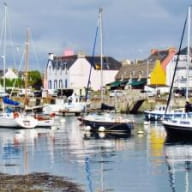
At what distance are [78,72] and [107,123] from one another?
73.4m

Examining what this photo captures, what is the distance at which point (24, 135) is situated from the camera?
62.4 metres

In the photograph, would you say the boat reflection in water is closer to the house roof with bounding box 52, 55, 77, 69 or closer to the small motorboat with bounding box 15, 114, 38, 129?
the small motorboat with bounding box 15, 114, 38, 129

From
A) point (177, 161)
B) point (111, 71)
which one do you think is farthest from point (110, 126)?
point (111, 71)

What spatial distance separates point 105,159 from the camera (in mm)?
41094

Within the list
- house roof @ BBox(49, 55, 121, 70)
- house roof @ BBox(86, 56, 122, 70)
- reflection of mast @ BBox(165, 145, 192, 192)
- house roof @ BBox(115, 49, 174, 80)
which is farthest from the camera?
house roof @ BBox(86, 56, 122, 70)

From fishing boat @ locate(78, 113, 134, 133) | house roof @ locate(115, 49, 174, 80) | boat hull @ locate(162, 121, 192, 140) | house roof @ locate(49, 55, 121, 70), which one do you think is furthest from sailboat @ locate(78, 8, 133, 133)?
house roof @ locate(49, 55, 121, 70)

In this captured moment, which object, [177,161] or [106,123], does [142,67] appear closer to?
[106,123]

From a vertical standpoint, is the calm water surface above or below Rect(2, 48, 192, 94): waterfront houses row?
below

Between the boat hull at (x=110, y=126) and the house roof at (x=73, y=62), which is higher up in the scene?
the house roof at (x=73, y=62)

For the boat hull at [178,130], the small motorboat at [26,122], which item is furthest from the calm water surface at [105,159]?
the small motorboat at [26,122]

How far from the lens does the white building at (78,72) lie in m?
133

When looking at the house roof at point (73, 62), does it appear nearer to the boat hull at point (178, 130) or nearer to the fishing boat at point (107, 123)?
the fishing boat at point (107, 123)

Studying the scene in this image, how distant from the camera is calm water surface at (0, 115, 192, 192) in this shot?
103 feet

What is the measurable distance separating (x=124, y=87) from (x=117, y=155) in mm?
85361
